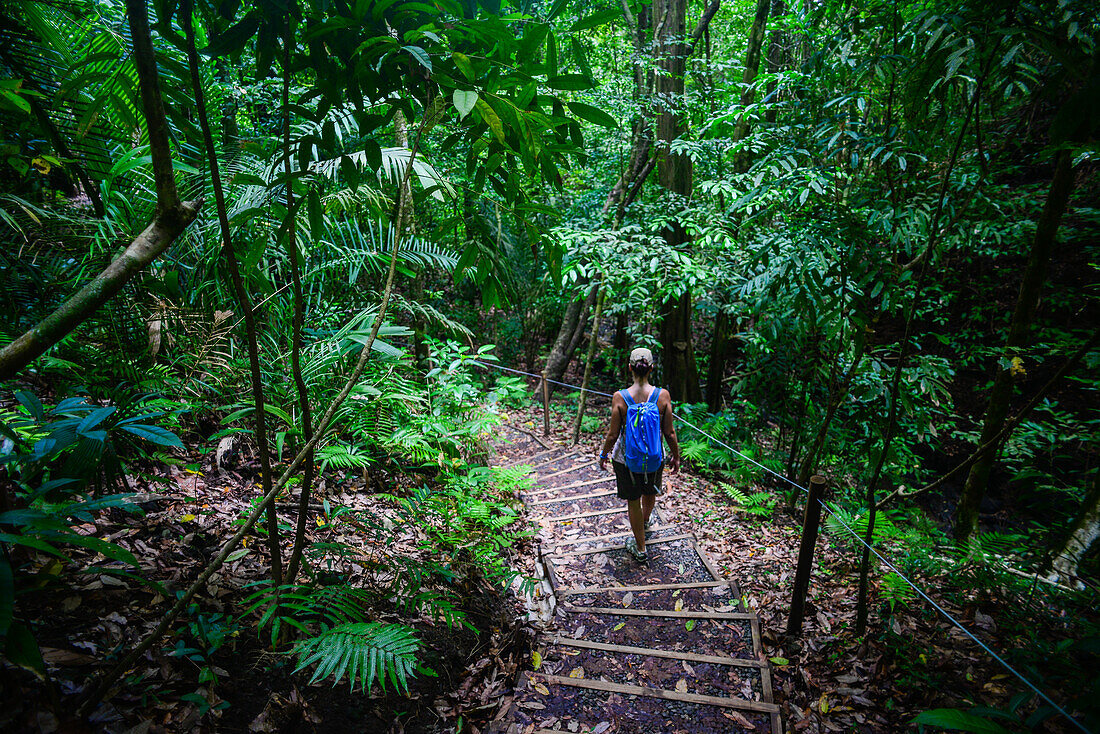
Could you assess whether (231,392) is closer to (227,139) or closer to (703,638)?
(227,139)

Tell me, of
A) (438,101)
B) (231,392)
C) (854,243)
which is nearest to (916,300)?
(854,243)

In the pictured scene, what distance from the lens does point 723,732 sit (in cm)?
249

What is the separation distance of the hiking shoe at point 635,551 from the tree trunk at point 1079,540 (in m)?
2.57

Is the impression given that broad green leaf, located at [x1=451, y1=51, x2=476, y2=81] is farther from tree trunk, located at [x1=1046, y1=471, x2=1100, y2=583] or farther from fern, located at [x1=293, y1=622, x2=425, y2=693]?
tree trunk, located at [x1=1046, y1=471, x2=1100, y2=583]

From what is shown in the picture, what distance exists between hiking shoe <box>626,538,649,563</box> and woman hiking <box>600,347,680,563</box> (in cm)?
16

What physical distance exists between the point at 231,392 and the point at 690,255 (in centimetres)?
497

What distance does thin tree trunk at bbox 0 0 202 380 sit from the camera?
3.20 ft

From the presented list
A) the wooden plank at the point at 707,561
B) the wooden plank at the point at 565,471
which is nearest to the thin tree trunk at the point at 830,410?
the wooden plank at the point at 707,561

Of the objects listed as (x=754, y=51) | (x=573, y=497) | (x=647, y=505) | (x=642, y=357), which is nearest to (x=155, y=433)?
(x=642, y=357)

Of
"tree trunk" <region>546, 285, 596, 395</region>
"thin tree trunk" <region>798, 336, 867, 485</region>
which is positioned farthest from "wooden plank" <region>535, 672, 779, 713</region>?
"tree trunk" <region>546, 285, 596, 395</region>

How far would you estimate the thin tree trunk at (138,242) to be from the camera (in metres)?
0.97

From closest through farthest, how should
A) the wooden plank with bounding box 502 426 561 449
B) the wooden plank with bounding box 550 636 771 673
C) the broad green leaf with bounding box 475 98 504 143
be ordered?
1. the broad green leaf with bounding box 475 98 504 143
2. the wooden plank with bounding box 550 636 771 673
3. the wooden plank with bounding box 502 426 561 449

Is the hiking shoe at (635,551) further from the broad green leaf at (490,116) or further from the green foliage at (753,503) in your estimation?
the broad green leaf at (490,116)

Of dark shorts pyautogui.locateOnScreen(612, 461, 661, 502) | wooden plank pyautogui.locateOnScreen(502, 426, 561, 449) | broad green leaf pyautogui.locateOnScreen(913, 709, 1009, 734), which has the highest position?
broad green leaf pyautogui.locateOnScreen(913, 709, 1009, 734)
